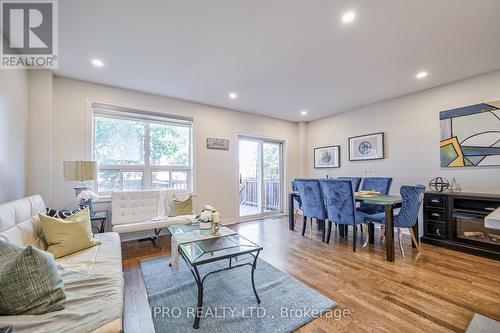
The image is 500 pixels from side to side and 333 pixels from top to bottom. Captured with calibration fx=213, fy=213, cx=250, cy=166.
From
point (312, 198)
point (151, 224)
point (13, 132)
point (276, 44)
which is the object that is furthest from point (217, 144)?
point (13, 132)

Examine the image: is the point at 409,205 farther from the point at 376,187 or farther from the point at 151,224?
the point at 151,224

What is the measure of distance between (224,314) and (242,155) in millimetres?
3766

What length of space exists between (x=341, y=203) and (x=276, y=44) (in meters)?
2.35

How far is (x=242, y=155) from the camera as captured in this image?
5203mm

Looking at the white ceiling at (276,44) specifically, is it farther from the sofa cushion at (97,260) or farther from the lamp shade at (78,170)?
the sofa cushion at (97,260)

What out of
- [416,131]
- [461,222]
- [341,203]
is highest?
[416,131]

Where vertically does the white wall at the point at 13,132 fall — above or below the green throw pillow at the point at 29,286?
above

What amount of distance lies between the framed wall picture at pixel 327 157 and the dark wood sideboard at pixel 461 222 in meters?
2.05

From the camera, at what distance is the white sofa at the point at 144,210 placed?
311cm

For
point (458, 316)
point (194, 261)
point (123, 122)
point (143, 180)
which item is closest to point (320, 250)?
point (458, 316)

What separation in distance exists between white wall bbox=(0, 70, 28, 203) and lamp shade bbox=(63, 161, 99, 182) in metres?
0.45

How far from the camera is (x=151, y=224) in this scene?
311cm

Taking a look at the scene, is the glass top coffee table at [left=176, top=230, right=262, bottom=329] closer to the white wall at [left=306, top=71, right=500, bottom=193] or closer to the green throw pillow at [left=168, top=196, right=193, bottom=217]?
the green throw pillow at [left=168, top=196, right=193, bottom=217]

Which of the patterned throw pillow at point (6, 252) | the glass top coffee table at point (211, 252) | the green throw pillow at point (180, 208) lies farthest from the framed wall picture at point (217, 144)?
the patterned throw pillow at point (6, 252)
